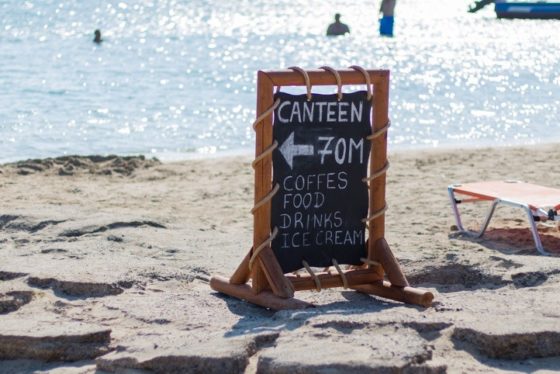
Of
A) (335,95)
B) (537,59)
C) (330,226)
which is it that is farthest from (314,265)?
(537,59)

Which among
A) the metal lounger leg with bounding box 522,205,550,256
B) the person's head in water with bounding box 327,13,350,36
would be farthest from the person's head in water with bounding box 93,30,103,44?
the metal lounger leg with bounding box 522,205,550,256

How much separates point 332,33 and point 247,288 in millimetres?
28676

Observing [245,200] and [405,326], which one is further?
[245,200]

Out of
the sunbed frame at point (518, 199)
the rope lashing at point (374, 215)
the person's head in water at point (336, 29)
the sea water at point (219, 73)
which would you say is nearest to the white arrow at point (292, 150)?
the rope lashing at point (374, 215)

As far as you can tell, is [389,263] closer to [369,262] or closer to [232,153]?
[369,262]

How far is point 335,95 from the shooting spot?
530 centimetres

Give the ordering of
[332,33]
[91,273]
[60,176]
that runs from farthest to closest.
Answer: [332,33] < [60,176] < [91,273]

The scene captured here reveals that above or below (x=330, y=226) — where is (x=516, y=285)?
below

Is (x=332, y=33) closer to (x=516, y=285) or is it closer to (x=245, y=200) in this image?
(x=245, y=200)

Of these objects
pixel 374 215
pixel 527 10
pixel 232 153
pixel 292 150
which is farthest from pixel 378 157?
pixel 527 10

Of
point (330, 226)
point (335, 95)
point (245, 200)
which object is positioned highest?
Answer: point (335, 95)

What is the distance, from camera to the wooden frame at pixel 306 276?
513cm

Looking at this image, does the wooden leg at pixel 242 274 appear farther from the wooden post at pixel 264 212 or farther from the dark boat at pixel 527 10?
the dark boat at pixel 527 10

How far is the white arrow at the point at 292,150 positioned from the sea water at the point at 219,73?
8.57m
